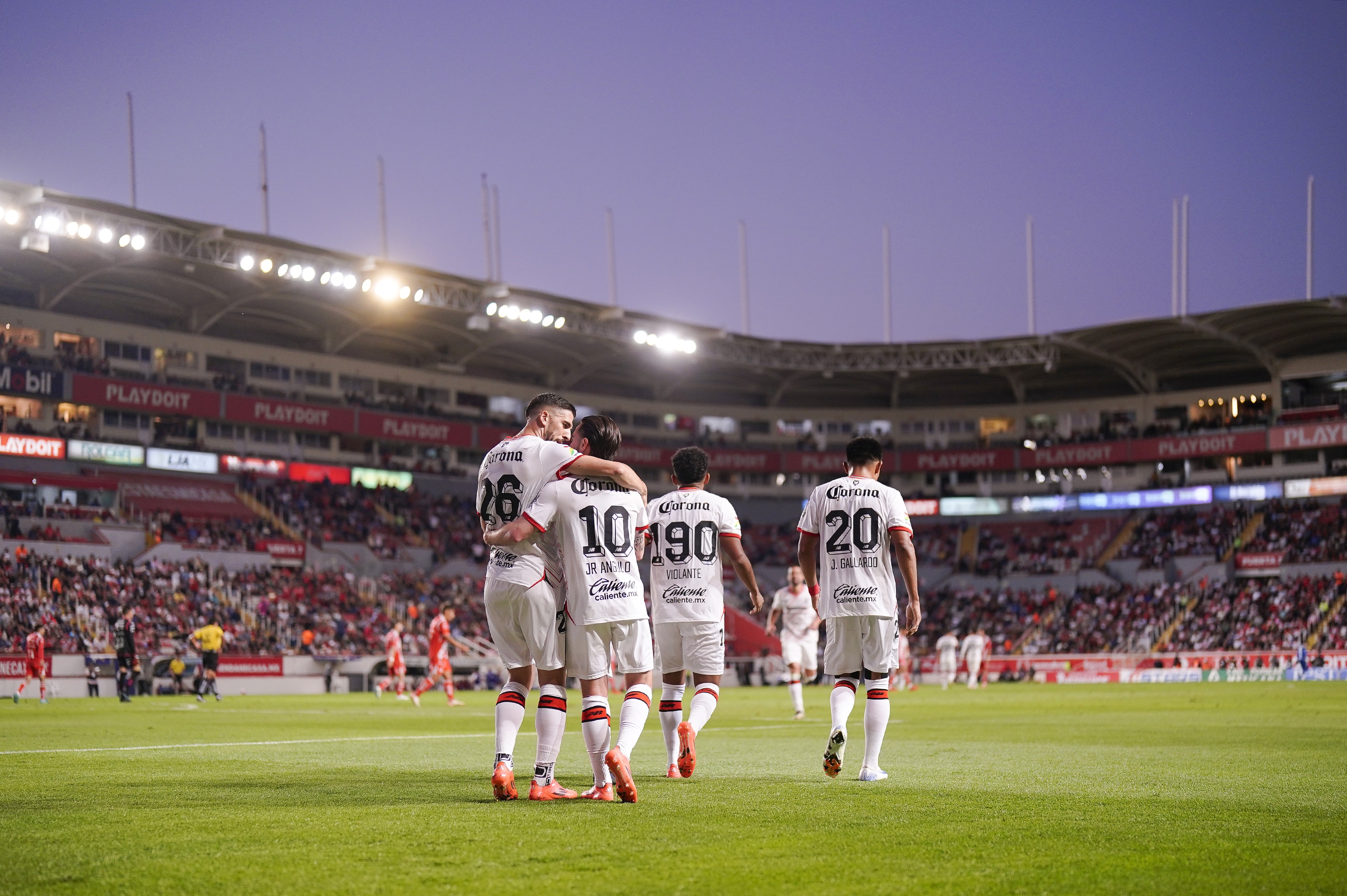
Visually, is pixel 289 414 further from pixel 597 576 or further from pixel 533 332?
pixel 597 576

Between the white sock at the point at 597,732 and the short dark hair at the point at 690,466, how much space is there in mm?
2634

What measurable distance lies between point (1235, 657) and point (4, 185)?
43.8 m

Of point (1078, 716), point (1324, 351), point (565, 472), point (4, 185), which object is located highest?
point (4, 185)

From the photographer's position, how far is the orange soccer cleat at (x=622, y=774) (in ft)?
25.8

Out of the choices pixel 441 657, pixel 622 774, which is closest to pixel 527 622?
pixel 622 774

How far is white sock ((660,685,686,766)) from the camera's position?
10.4 meters

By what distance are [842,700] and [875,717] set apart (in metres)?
0.29

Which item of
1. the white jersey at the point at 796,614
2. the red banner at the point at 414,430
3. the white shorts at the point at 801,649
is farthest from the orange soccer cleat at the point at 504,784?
the red banner at the point at 414,430

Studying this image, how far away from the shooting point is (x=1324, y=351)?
212 ft

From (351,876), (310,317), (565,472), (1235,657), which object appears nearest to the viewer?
(351,876)

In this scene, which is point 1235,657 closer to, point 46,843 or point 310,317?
point 310,317

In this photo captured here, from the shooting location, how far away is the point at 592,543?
8.35m

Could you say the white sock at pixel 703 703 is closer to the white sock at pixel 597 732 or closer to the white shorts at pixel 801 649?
the white sock at pixel 597 732

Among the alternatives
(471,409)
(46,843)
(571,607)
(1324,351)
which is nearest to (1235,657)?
(1324,351)
